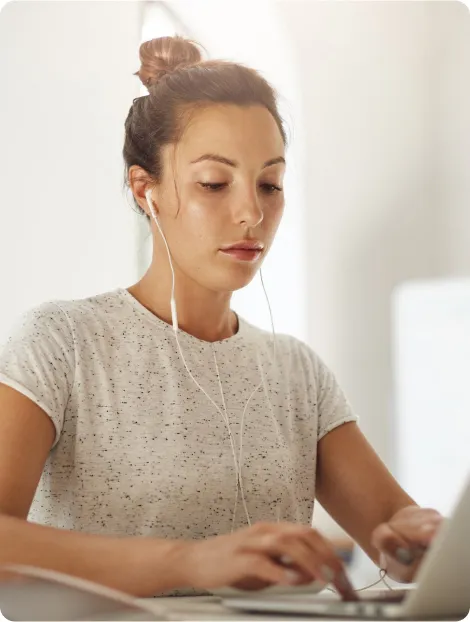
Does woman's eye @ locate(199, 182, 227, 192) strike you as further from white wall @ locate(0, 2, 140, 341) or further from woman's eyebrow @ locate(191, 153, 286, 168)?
white wall @ locate(0, 2, 140, 341)

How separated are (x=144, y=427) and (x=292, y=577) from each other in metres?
0.35

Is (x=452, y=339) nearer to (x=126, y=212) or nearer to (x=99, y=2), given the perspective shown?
(x=126, y=212)

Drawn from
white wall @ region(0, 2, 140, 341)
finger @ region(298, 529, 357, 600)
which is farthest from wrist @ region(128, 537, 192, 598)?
white wall @ region(0, 2, 140, 341)

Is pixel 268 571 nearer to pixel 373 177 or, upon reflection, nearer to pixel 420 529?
pixel 420 529

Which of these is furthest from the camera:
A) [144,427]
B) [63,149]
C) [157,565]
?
[63,149]

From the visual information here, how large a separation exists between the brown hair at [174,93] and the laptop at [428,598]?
0.57 metres

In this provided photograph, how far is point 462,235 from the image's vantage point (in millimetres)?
2285

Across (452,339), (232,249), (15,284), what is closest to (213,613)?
(232,249)

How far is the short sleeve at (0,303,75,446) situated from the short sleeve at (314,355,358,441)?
36cm

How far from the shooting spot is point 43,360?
0.88 meters

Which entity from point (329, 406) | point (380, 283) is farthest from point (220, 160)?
point (380, 283)

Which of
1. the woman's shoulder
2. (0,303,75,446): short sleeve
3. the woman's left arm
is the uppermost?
the woman's shoulder

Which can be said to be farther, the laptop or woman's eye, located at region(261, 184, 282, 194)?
woman's eye, located at region(261, 184, 282, 194)

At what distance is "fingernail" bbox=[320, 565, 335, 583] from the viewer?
0.60 m
